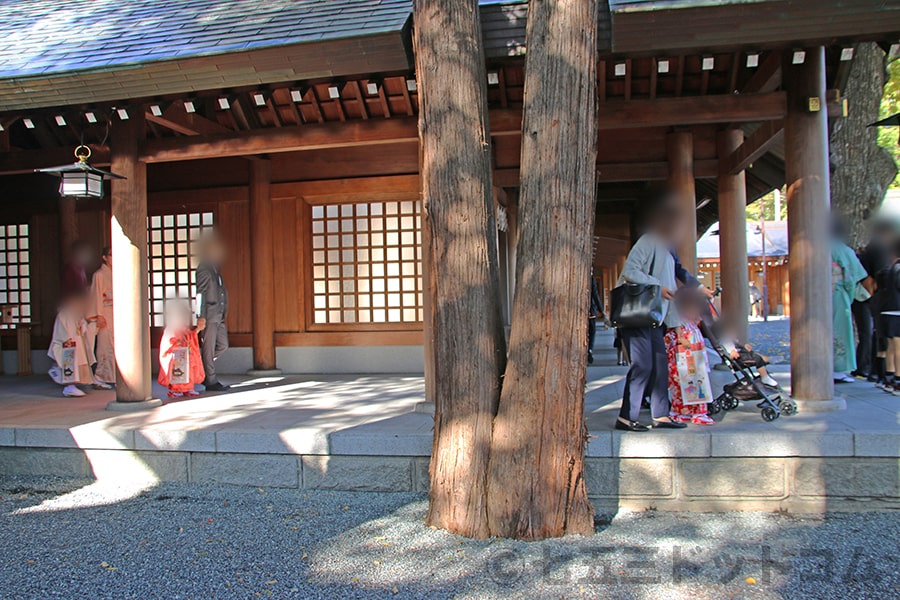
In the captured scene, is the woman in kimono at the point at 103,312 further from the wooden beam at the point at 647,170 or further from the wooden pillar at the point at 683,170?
the wooden pillar at the point at 683,170

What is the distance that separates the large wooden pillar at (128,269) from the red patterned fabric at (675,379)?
191 inches

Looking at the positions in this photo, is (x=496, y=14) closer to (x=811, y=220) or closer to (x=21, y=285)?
(x=811, y=220)

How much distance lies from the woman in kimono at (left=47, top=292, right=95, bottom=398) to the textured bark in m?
9.59

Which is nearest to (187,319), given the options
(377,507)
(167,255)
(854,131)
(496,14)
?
(167,255)

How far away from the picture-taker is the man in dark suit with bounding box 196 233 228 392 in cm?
779

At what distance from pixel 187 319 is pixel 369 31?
3923mm

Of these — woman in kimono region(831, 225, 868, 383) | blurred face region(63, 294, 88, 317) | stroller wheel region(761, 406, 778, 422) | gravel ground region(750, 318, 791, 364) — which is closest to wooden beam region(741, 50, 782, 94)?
woman in kimono region(831, 225, 868, 383)

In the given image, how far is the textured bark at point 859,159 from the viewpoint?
916 cm

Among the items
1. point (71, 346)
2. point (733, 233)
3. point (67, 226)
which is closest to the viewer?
point (71, 346)

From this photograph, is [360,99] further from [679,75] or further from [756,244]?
[756,244]

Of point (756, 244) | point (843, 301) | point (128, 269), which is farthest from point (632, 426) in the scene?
point (756, 244)

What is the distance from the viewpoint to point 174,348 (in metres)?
7.45

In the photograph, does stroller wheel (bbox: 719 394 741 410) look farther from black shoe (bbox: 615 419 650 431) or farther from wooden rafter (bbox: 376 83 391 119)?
wooden rafter (bbox: 376 83 391 119)

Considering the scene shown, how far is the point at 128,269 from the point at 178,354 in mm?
1205
